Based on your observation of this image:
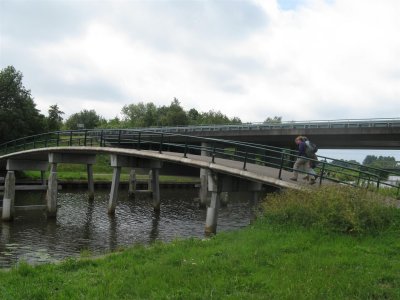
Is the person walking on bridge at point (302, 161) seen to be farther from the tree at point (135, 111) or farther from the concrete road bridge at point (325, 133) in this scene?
the tree at point (135, 111)

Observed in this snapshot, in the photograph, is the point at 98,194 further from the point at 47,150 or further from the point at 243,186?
the point at 243,186

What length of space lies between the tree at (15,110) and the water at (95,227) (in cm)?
1538

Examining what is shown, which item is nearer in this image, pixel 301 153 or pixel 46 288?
pixel 46 288

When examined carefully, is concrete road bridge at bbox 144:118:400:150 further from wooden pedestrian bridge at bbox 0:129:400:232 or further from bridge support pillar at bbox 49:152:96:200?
bridge support pillar at bbox 49:152:96:200

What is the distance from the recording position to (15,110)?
4922 centimetres

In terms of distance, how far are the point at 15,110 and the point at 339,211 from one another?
46.4 metres

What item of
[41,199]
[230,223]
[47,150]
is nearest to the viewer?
[230,223]

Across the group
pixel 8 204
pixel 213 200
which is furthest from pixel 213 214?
pixel 8 204

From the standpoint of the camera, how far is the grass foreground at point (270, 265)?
6.72 metres

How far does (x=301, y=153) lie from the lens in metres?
15.4

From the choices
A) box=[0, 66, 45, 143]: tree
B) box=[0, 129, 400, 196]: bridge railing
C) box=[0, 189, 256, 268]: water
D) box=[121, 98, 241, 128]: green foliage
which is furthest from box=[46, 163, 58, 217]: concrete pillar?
box=[121, 98, 241, 128]: green foliage

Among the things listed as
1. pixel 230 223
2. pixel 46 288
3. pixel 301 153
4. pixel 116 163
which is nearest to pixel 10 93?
pixel 116 163

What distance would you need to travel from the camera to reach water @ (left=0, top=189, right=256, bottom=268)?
17.1 metres

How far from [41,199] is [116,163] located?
13489 millimetres
